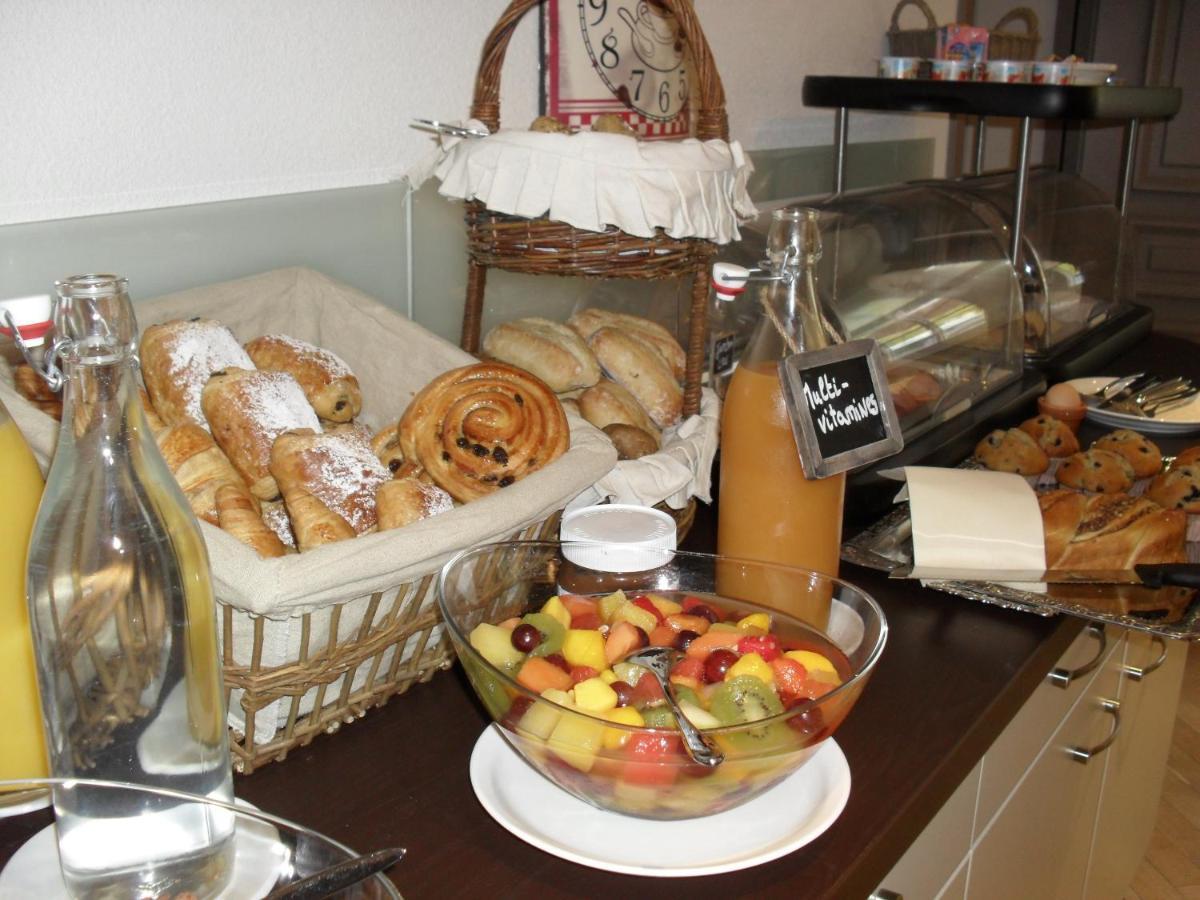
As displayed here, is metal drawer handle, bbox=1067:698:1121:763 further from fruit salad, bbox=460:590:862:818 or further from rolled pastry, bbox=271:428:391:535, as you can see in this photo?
rolled pastry, bbox=271:428:391:535

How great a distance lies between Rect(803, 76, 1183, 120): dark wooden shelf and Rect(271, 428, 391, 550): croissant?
1.22 meters

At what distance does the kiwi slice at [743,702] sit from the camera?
68cm

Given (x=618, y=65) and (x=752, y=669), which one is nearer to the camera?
(x=752, y=669)

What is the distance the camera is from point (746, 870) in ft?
2.28

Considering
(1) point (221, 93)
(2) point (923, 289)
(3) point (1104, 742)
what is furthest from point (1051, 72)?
(1) point (221, 93)

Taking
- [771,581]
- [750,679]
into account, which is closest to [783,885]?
[750,679]

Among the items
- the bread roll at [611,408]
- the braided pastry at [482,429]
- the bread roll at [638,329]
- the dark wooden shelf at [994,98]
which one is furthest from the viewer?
the dark wooden shelf at [994,98]

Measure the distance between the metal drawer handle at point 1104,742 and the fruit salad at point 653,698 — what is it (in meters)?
0.57

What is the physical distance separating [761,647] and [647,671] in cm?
9

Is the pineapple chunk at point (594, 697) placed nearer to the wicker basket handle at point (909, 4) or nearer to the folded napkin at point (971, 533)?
the folded napkin at point (971, 533)

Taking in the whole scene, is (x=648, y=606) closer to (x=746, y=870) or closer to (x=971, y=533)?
(x=746, y=870)

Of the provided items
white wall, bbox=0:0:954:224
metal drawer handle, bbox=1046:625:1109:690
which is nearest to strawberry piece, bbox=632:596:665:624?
metal drawer handle, bbox=1046:625:1109:690

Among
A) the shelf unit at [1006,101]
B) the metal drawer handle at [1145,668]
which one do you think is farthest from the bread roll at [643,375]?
the shelf unit at [1006,101]

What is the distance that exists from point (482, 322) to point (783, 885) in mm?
829
